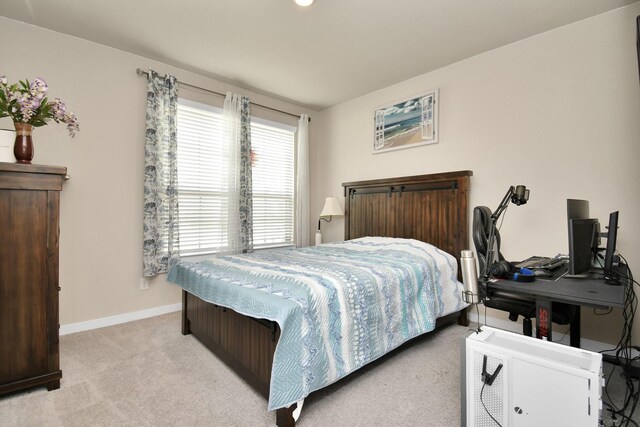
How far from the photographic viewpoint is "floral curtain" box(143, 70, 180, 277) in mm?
3061

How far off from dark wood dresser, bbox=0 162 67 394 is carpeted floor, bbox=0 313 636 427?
0.59 ft

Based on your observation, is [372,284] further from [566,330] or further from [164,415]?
[566,330]

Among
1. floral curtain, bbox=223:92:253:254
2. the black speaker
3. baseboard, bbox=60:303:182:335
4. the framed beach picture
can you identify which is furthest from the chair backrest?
baseboard, bbox=60:303:182:335

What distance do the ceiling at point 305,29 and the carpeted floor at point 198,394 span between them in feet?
8.64

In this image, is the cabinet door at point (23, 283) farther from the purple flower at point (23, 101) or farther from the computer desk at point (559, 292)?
the computer desk at point (559, 292)

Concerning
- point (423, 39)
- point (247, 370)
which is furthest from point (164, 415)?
point (423, 39)

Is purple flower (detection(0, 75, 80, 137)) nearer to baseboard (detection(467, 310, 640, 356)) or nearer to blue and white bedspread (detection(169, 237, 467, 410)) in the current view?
blue and white bedspread (detection(169, 237, 467, 410))

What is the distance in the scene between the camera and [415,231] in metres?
3.39

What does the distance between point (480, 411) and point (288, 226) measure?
10.9 ft

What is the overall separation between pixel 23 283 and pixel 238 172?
220cm

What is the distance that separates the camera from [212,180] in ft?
11.8

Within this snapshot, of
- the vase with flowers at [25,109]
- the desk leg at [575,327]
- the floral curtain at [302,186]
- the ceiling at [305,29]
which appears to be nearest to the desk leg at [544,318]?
the desk leg at [575,327]

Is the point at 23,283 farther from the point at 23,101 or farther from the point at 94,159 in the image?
the point at 94,159

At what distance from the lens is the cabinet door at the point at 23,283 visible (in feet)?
5.64
